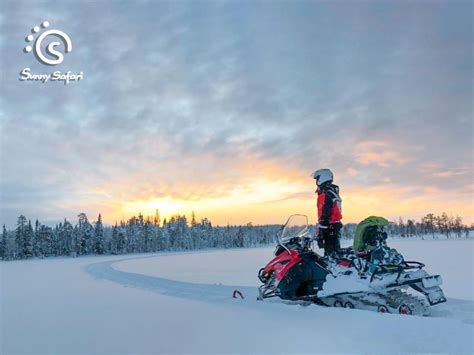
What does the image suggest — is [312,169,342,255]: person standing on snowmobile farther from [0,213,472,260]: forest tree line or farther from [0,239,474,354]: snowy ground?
[0,213,472,260]: forest tree line

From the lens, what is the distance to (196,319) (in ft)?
18.1

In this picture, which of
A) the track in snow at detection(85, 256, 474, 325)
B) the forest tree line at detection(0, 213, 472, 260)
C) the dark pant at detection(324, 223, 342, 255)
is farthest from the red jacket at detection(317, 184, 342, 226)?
the forest tree line at detection(0, 213, 472, 260)

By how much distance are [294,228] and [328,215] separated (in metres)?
0.69

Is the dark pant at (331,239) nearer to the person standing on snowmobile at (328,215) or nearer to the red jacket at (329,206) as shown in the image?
the person standing on snowmobile at (328,215)

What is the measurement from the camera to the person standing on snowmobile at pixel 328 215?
7.71m

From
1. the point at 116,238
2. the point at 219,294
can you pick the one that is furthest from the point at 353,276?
the point at 116,238

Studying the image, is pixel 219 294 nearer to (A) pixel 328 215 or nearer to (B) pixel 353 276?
(A) pixel 328 215

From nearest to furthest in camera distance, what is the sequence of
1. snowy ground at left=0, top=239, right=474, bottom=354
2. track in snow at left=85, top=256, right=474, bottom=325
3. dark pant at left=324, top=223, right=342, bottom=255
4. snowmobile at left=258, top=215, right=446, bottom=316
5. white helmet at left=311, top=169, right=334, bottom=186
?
1. snowy ground at left=0, top=239, right=474, bottom=354
2. track in snow at left=85, top=256, right=474, bottom=325
3. snowmobile at left=258, top=215, right=446, bottom=316
4. dark pant at left=324, top=223, right=342, bottom=255
5. white helmet at left=311, top=169, right=334, bottom=186

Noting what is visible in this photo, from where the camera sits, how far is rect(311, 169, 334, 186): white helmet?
314 inches

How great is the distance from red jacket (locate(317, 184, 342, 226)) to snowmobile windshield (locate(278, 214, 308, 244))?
31 centimetres

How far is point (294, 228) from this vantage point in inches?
307

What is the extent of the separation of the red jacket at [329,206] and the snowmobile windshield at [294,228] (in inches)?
12.1

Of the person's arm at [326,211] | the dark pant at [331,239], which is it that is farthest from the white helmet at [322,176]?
the dark pant at [331,239]

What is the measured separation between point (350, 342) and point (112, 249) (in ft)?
265
